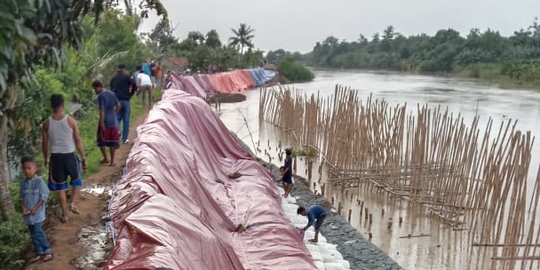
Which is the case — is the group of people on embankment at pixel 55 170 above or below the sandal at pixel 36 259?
above

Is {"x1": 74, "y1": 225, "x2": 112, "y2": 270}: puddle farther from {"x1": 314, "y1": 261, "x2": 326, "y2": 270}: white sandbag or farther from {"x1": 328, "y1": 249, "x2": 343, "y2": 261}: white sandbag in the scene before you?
{"x1": 328, "y1": 249, "x2": 343, "y2": 261}: white sandbag

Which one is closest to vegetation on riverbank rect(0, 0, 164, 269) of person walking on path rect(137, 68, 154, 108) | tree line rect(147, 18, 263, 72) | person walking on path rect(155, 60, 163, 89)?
person walking on path rect(137, 68, 154, 108)

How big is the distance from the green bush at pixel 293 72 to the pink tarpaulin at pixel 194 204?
29978 millimetres

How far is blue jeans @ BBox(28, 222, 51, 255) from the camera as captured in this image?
408 centimetres

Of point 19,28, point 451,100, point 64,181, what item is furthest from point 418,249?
point 451,100

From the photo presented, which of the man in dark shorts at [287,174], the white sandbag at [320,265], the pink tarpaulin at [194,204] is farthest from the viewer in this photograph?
the man in dark shorts at [287,174]

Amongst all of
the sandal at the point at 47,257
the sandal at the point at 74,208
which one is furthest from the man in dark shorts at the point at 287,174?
the sandal at the point at 47,257

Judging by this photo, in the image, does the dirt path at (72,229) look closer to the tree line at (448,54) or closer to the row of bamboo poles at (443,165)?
the row of bamboo poles at (443,165)

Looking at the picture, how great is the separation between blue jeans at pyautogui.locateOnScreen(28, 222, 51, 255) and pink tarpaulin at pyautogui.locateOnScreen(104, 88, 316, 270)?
0.59 m

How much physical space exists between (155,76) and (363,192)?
10.9 m

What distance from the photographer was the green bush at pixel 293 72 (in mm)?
39531

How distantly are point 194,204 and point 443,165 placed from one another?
152 inches

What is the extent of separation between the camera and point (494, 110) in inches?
830

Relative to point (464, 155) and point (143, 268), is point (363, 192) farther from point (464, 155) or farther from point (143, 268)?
point (143, 268)
